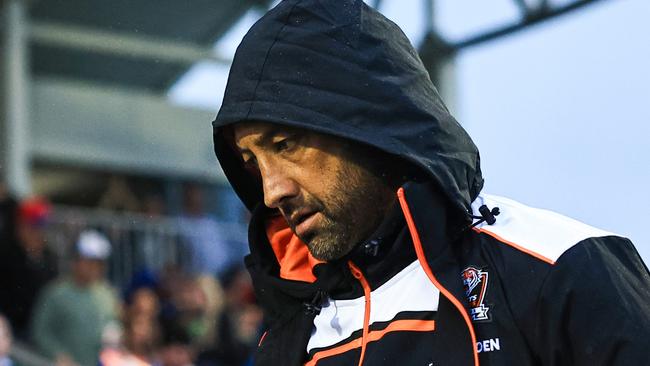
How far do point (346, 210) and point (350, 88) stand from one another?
0.25 meters

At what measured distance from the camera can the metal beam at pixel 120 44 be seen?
13.4m

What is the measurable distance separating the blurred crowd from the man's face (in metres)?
3.97

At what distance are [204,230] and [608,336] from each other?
913 cm

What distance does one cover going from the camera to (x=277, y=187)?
2514 mm

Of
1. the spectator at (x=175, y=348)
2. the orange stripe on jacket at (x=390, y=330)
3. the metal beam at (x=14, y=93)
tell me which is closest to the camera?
the orange stripe on jacket at (x=390, y=330)

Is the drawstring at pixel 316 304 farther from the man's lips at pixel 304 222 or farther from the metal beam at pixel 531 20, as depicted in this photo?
the metal beam at pixel 531 20

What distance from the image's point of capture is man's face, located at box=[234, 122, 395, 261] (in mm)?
2496

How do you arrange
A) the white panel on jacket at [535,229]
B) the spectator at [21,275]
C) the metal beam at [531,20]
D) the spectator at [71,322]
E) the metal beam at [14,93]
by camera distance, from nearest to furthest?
1. the white panel on jacket at [535,229]
2. the spectator at [71,322]
3. the spectator at [21,275]
4. the metal beam at [531,20]
5. the metal beam at [14,93]

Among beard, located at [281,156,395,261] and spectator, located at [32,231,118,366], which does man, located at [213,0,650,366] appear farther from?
spectator, located at [32,231,118,366]

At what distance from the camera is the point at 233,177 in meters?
2.84

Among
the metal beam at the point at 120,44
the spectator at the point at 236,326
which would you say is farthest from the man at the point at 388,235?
the metal beam at the point at 120,44

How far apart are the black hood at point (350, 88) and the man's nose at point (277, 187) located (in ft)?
0.42

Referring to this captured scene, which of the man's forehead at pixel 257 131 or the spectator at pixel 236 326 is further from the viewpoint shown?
the spectator at pixel 236 326

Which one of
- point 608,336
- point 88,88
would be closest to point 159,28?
point 88,88
